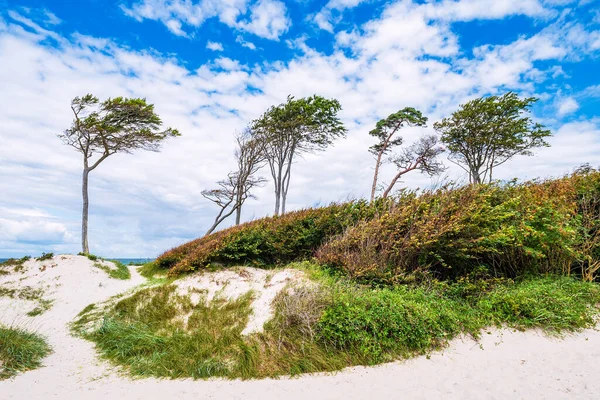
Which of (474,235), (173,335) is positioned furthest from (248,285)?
(474,235)

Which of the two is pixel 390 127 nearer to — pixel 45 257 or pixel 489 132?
pixel 489 132

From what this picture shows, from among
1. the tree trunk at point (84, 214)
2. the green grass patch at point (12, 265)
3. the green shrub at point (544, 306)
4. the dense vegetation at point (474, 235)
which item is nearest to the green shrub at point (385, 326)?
the green shrub at point (544, 306)

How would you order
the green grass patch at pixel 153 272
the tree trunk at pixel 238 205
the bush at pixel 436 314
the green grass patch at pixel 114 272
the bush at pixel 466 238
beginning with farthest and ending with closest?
the tree trunk at pixel 238 205 < the green grass patch at pixel 114 272 < the green grass patch at pixel 153 272 < the bush at pixel 466 238 < the bush at pixel 436 314

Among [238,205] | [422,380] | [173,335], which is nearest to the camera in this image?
[422,380]

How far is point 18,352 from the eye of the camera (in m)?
5.23

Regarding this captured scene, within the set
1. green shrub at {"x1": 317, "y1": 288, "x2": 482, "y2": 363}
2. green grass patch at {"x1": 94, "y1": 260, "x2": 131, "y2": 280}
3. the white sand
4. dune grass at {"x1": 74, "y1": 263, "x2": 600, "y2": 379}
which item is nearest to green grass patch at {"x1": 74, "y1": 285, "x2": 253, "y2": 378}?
dune grass at {"x1": 74, "y1": 263, "x2": 600, "y2": 379}

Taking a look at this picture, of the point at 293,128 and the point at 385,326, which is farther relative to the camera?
the point at 293,128

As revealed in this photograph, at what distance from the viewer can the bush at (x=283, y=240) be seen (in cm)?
870

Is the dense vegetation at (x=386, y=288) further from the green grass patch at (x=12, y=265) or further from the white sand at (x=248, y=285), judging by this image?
the green grass patch at (x=12, y=265)

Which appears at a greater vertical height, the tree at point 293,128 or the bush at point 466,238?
the tree at point 293,128

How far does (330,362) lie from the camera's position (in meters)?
4.55

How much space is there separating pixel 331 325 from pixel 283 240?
4096 millimetres

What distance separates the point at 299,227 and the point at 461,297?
4.47 metres

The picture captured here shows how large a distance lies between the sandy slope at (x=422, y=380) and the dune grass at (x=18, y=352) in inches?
7.1
